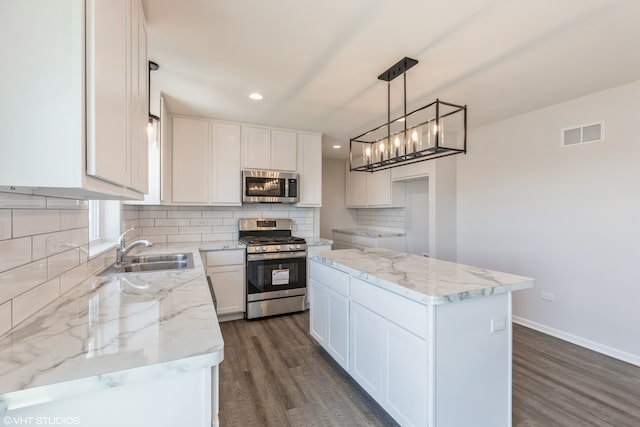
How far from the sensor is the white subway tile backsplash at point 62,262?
1222 millimetres

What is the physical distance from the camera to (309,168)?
13.8ft

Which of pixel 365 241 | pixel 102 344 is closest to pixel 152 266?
pixel 102 344

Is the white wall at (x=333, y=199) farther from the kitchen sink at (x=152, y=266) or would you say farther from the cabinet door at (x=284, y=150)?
the kitchen sink at (x=152, y=266)

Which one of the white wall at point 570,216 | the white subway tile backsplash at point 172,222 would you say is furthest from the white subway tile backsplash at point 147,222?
the white wall at point 570,216

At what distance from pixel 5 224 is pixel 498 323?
2219mm

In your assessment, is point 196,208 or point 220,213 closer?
point 196,208

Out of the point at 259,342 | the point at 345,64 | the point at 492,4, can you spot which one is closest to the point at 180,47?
the point at 345,64

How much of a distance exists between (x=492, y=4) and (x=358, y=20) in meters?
0.72

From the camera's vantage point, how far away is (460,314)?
1.54 m

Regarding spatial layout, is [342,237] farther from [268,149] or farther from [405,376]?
[405,376]

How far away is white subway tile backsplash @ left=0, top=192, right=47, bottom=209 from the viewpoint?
95 centimetres

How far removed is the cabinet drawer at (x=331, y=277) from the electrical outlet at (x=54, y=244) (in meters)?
1.67

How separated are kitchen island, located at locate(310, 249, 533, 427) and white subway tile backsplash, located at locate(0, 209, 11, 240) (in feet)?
5.40

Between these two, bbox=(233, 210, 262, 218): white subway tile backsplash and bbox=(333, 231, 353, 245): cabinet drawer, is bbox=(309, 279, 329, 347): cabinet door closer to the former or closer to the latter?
bbox=(233, 210, 262, 218): white subway tile backsplash
